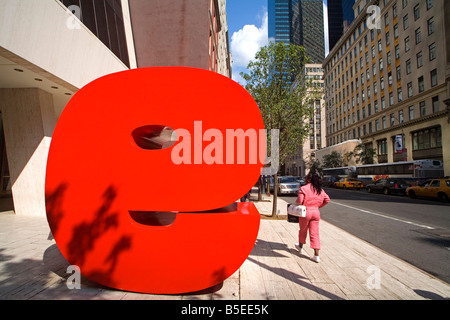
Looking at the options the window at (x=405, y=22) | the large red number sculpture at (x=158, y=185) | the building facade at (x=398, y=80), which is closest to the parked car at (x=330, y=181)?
the building facade at (x=398, y=80)

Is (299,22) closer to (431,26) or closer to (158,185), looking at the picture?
(431,26)

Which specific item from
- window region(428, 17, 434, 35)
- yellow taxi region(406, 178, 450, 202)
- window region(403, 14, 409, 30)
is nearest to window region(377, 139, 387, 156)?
window region(428, 17, 434, 35)

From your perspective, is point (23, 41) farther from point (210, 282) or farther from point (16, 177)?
point (210, 282)

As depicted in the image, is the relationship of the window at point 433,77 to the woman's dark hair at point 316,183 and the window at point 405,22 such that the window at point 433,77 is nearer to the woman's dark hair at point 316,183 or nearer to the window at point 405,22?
the window at point 405,22

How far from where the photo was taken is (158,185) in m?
3.38

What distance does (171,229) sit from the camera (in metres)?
3.30

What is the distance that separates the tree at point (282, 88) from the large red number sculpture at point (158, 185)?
21.2ft

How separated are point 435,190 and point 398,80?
27618 mm

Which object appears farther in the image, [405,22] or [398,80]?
[398,80]

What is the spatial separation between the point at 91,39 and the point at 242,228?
1013 cm

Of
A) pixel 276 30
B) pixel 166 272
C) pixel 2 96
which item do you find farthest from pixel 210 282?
pixel 276 30

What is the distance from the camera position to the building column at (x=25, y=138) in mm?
9062

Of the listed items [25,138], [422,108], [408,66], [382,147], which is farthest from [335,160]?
[25,138]

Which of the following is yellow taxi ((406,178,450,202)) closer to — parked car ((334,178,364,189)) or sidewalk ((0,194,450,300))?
parked car ((334,178,364,189))
